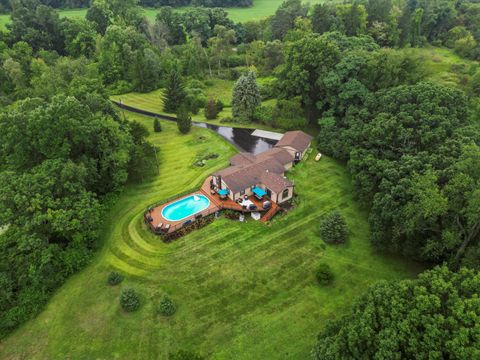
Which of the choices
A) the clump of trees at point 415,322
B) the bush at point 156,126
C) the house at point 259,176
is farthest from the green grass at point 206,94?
the clump of trees at point 415,322

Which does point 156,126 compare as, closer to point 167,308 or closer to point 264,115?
point 264,115

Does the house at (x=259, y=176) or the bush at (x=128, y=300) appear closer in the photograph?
the bush at (x=128, y=300)

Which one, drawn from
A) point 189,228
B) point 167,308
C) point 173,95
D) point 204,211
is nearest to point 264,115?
point 173,95

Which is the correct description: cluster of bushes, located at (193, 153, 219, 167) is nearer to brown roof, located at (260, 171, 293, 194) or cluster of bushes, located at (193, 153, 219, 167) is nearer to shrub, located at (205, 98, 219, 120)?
brown roof, located at (260, 171, 293, 194)

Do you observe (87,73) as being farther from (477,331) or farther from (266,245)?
(477,331)

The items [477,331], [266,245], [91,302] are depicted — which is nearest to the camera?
[477,331]

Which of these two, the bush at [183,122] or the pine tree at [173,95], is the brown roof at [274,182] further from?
the pine tree at [173,95]

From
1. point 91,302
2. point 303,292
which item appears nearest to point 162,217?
point 91,302

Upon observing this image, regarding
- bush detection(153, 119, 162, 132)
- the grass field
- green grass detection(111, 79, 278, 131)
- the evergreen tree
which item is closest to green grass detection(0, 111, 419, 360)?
bush detection(153, 119, 162, 132)
